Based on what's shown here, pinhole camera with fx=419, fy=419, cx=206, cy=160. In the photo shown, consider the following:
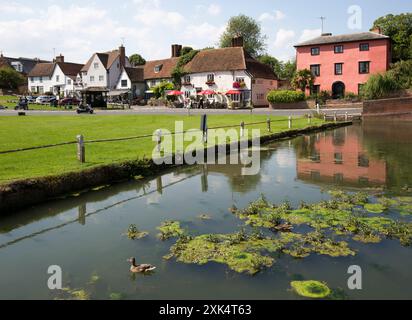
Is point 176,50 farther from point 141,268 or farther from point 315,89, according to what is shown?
point 141,268

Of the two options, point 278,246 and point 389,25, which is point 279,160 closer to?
point 278,246

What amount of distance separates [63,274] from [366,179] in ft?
37.2

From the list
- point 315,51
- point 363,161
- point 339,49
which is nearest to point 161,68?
point 315,51

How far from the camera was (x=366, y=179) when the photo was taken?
49.7 ft

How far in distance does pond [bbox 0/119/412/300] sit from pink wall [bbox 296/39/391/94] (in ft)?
127

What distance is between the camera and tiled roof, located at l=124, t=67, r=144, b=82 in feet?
249

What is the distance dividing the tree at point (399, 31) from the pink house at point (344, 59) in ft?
18.6

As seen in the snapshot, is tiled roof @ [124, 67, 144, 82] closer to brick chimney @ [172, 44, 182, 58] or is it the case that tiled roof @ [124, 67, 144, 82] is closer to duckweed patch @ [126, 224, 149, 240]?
brick chimney @ [172, 44, 182, 58]

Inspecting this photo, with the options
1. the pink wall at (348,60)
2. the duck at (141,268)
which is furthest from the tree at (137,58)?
the duck at (141,268)

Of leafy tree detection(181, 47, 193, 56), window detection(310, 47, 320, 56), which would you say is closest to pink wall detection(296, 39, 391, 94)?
window detection(310, 47, 320, 56)

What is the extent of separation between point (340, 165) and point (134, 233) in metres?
11.4

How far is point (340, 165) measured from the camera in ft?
59.4

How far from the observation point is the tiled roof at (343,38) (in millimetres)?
53344

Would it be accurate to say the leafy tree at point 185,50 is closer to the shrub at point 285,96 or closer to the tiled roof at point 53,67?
the tiled roof at point 53,67
